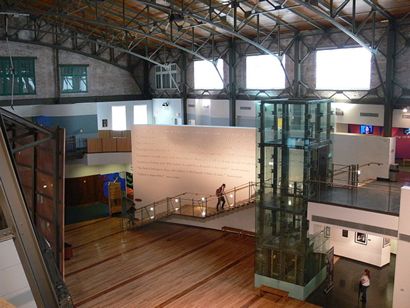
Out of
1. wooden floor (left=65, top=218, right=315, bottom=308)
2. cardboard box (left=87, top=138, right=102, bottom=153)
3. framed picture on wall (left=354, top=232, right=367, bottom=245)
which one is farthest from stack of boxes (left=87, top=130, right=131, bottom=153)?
framed picture on wall (left=354, top=232, right=367, bottom=245)

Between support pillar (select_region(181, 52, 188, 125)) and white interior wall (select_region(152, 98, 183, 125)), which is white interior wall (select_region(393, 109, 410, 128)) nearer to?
support pillar (select_region(181, 52, 188, 125))

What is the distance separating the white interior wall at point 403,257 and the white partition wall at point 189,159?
751 cm

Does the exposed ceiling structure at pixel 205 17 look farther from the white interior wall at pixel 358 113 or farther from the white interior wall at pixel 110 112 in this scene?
the white interior wall at pixel 110 112

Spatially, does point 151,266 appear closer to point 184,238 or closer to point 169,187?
point 184,238

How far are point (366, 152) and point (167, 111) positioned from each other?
14.3 meters

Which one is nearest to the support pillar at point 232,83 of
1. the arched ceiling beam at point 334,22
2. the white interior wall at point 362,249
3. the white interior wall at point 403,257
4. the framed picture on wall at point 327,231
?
the arched ceiling beam at point 334,22

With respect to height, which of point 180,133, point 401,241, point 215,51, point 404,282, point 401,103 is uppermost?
point 215,51

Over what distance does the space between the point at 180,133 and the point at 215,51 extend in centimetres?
648

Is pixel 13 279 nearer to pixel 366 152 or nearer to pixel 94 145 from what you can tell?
pixel 366 152

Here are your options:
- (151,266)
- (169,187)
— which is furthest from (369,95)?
(151,266)

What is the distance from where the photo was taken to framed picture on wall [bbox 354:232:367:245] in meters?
16.0

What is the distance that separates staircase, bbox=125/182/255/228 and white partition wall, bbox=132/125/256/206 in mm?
300

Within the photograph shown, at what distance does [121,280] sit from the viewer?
1486 centimetres

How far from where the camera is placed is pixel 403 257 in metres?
11.3
